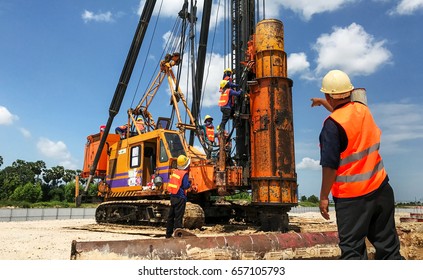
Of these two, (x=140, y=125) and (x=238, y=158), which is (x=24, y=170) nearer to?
(x=140, y=125)

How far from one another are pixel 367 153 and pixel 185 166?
18.7 ft

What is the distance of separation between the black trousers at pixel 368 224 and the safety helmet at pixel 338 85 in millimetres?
794

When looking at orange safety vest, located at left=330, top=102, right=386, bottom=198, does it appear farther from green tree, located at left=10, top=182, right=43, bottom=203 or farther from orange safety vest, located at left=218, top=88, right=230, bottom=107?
green tree, located at left=10, top=182, right=43, bottom=203

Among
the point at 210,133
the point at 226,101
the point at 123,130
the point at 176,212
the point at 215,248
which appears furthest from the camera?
the point at 123,130

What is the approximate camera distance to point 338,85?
2.95 m

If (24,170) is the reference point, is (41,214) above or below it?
below

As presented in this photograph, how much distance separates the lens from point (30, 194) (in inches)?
1817

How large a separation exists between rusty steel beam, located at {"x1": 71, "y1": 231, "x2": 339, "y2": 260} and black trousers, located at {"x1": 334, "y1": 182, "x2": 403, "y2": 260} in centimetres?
124

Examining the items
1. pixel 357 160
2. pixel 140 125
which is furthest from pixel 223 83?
pixel 357 160

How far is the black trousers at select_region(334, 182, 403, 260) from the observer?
8.86ft

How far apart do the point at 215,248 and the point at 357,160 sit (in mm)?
1683

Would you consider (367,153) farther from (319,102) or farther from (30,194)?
(30,194)
